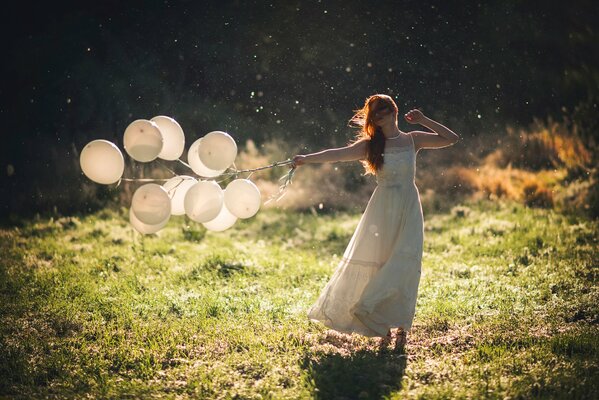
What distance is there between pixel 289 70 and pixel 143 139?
1015 centimetres

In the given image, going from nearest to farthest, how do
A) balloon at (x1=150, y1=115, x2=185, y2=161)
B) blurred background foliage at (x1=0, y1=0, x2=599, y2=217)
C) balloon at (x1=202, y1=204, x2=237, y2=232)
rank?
1. balloon at (x1=150, y1=115, x2=185, y2=161)
2. balloon at (x1=202, y1=204, x2=237, y2=232)
3. blurred background foliage at (x1=0, y1=0, x2=599, y2=217)

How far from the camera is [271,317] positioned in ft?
18.4

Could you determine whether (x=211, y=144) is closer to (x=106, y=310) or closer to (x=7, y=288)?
(x=106, y=310)

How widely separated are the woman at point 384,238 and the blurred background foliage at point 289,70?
7478 millimetres

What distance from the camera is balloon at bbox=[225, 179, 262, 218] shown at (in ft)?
16.0

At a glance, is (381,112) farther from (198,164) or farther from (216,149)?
(198,164)

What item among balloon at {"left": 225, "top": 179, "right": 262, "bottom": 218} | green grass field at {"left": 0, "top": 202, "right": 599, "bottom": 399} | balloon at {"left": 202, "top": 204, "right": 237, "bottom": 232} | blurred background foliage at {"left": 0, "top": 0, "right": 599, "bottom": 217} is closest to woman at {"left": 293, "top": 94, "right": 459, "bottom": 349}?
green grass field at {"left": 0, "top": 202, "right": 599, "bottom": 399}

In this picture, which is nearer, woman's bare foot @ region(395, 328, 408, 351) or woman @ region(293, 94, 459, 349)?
woman @ region(293, 94, 459, 349)

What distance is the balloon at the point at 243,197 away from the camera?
4.89 metres

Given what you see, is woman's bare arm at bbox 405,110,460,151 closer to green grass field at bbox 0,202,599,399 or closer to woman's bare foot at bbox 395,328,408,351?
woman's bare foot at bbox 395,328,408,351

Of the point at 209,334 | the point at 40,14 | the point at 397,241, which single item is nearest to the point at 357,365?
the point at 397,241

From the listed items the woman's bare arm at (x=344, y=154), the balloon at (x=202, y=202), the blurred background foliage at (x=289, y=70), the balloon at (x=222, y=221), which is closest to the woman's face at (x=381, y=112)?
the woman's bare arm at (x=344, y=154)

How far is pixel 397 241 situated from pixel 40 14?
11617mm

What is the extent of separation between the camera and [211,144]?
4785mm
